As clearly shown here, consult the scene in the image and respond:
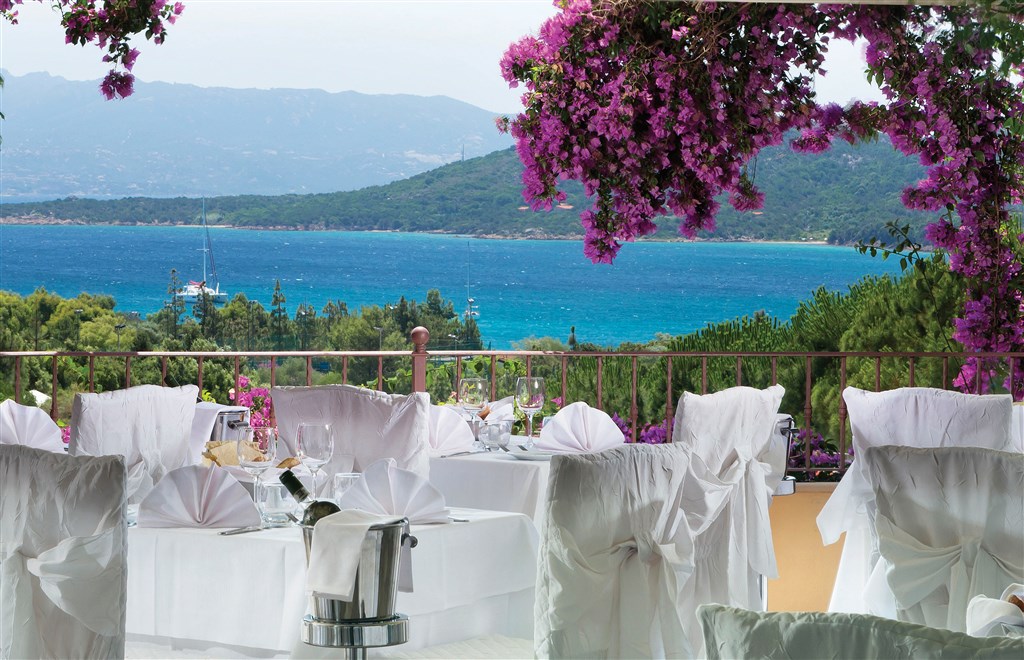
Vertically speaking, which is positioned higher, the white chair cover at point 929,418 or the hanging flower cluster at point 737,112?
the hanging flower cluster at point 737,112

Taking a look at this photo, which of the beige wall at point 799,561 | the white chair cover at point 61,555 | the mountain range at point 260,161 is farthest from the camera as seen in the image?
the mountain range at point 260,161

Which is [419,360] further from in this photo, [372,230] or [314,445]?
[372,230]

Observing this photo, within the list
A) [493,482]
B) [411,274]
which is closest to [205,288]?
[411,274]

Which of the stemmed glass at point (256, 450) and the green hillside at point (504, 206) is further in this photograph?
the green hillside at point (504, 206)

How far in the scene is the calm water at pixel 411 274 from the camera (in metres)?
20.5

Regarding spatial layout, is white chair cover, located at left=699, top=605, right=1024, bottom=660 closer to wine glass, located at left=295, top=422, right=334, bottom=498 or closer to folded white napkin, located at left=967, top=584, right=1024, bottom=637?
folded white napkin, located at left=967, top=584, right=1024, bottom=637

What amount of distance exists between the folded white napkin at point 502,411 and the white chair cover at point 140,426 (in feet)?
3.02

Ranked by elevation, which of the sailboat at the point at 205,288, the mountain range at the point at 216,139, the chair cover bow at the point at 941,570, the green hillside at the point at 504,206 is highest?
the mountain range at the point at 216,139

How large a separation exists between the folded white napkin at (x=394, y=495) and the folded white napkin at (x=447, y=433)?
1.19m

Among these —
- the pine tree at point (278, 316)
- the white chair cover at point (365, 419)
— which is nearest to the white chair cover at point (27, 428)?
the white chair cover at point (365, 419)

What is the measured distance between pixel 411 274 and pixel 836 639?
2126cm

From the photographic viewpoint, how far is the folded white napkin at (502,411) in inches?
148

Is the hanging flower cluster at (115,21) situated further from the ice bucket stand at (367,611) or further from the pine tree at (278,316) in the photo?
the pine tree at (278,316)

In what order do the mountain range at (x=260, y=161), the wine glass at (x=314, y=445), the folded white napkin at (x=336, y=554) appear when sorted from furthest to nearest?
the mountain range at (x=260, y=161) → the wine glass at (x=314, y=445) → the folded white napkin at (x=336, y=554)
